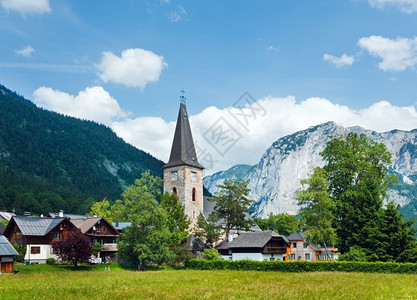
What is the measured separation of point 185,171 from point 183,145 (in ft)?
15.7

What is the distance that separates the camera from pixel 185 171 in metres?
68.4

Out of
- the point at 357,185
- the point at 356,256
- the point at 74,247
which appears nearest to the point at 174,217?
the point at 74,247

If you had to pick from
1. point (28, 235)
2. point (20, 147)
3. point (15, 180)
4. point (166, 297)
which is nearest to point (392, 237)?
point (166, 297)

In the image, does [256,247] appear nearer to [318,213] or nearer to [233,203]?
[233,203]

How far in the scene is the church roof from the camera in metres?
69.9

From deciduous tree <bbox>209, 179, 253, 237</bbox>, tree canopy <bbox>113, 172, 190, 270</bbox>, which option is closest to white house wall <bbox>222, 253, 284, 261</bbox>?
deciduous tree <bbox>209, 179, 253, 237</bbox>

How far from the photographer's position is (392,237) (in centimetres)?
4344

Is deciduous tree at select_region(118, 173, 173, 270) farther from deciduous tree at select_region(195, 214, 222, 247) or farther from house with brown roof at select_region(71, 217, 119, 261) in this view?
deciduous tree at select_region(195, 214, 222, 247)

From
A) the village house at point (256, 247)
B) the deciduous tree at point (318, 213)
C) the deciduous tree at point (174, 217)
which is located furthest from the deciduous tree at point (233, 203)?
the deciduous tree at point (318, 213)

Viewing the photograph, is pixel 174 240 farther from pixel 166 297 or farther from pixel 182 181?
pixel 166 297

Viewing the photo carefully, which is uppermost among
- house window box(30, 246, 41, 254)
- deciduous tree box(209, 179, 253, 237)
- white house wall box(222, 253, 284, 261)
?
deciduous tree box(209, 179, 253, 237)

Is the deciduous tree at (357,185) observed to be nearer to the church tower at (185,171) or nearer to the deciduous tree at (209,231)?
the deciduous tree at (209,231)

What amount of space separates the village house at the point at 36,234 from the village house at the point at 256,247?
2311 cm

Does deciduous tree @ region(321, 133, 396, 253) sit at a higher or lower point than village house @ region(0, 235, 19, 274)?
higher
